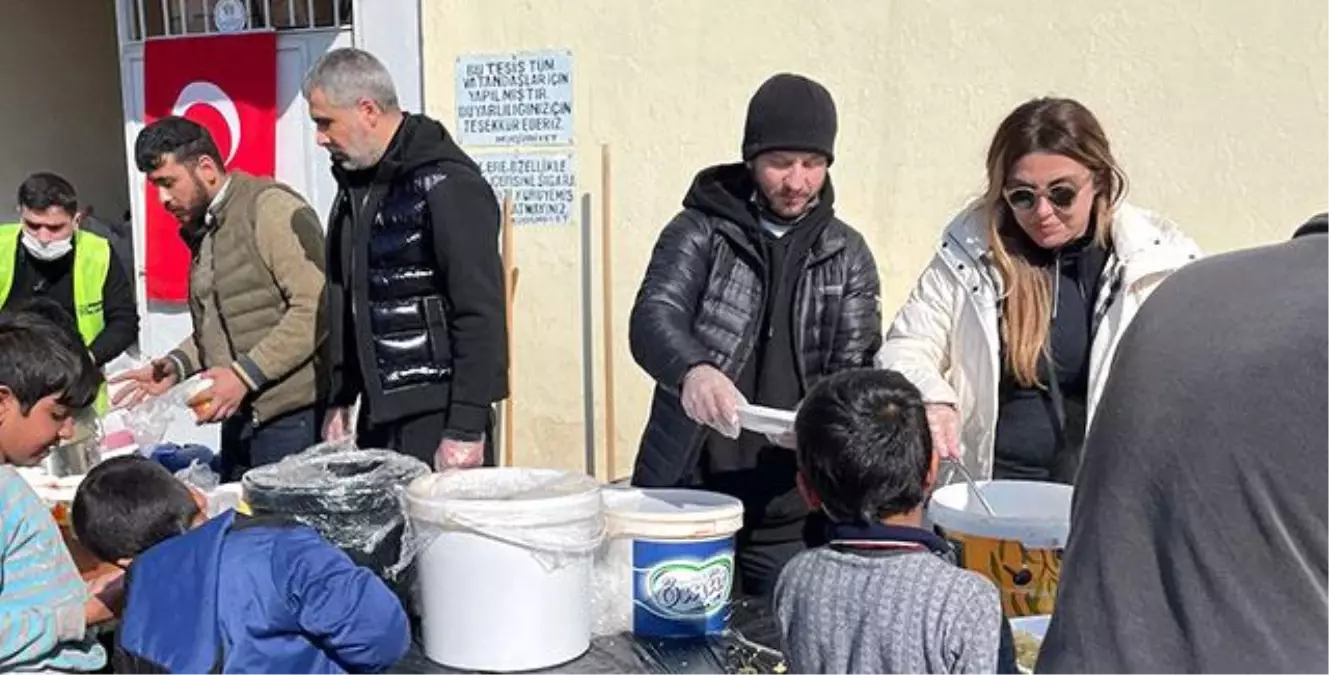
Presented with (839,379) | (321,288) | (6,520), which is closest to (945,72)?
(321,288)

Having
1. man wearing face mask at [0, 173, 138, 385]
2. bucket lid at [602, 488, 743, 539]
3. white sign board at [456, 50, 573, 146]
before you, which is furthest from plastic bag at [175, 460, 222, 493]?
white sign board at [456, 50, 573, 146]

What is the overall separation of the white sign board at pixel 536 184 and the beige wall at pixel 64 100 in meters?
3.26

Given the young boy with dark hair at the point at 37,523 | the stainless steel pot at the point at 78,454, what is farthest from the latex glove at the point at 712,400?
the stainless steel pot at the point at 78,454

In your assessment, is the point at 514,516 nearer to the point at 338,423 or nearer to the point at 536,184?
the point at 338,423

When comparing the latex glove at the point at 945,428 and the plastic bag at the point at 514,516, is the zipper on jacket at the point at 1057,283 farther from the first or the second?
the plastic bag at the point at 514,516

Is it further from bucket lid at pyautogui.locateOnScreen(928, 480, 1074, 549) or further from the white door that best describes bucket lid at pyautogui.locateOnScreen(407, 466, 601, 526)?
the white door

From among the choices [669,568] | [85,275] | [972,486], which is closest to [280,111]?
[85,275]

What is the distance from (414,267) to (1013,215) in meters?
1.31

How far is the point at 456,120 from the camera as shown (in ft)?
15.1

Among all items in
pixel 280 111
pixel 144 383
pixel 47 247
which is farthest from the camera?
pixel 280 111

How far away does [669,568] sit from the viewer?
2.11 metres

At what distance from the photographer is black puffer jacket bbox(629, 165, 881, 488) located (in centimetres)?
250

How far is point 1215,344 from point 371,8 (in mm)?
4202

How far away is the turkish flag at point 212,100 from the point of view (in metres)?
4.89
